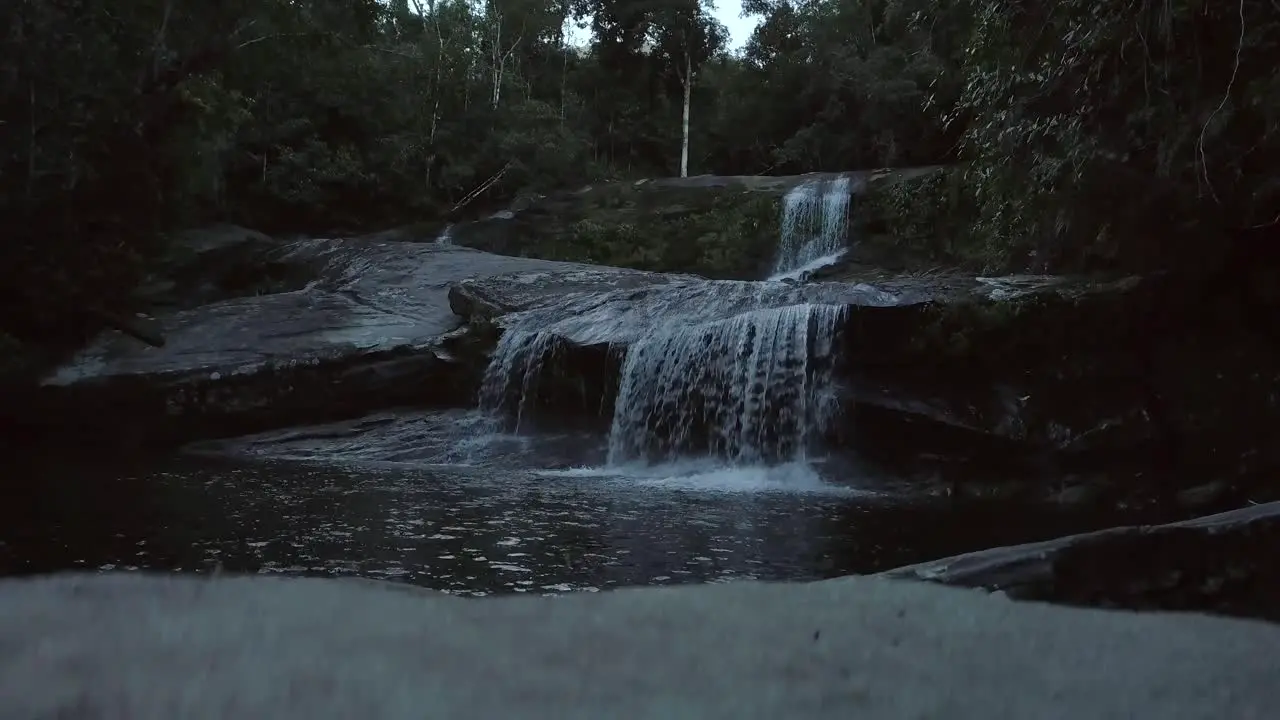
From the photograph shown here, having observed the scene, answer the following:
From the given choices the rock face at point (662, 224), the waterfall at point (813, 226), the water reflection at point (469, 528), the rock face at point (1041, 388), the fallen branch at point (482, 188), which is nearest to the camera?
the water reflection at point (469, 528)

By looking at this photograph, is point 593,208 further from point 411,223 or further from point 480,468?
point 480,468

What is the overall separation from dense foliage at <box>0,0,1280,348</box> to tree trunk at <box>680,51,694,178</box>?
2599 mm

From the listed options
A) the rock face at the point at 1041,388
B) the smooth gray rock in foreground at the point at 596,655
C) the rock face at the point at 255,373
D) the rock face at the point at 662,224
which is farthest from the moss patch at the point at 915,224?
the smooth gray rock in foreground at the point at 596,655

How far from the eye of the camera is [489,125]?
25.8 m

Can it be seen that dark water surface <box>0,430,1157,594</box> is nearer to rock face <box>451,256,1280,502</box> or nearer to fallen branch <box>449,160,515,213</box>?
rock face <box>451,256,1280,502</box>

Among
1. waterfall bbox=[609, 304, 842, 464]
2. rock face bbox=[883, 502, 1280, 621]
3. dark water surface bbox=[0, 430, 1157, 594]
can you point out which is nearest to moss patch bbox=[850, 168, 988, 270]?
waterfall bbox=[609, 304, 842, 464]

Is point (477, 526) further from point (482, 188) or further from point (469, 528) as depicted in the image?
point (482, 188)

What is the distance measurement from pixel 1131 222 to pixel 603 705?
9050 millimetres

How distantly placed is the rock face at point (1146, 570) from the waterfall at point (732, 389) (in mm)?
6739

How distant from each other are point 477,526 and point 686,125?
87.2 ft

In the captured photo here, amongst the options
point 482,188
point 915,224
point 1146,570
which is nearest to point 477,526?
point 1146,570

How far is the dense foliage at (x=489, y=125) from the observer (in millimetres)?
7543

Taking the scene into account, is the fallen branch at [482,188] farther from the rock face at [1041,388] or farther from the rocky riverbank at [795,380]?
the rock face at [1041,388]

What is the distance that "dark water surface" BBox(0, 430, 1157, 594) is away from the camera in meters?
4.28
